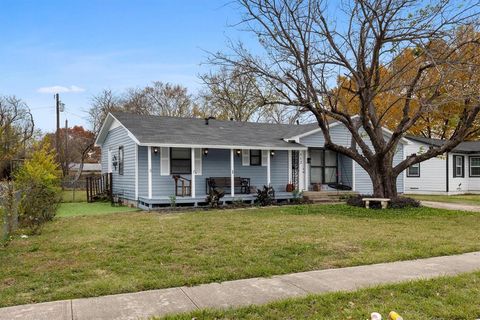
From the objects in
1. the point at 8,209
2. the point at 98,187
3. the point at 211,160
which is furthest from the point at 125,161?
the point at 8,209

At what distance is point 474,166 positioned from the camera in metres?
23.8

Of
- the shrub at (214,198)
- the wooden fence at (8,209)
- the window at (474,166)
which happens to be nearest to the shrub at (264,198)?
the shrub at (214,198)

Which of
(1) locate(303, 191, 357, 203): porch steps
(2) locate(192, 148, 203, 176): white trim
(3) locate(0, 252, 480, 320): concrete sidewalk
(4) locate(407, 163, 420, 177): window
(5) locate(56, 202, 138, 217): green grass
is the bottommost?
(5) locate(56, 202, 138, 217): green grass

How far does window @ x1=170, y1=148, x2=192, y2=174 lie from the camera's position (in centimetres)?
1537

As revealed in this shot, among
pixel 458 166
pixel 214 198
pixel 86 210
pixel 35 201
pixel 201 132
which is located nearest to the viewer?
pixel 35 201

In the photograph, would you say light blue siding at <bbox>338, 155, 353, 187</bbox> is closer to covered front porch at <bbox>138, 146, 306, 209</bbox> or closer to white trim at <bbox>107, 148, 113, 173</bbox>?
covered front porch at <bbox>138, 146, 306, 209</bbox>

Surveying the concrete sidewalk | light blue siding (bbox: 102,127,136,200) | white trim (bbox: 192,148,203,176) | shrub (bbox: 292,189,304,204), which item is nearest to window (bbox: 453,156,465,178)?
shrub (bbox: 292,189,304,204)

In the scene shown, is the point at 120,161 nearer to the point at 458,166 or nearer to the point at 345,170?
the point at 345,170

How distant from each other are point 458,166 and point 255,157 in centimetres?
1370

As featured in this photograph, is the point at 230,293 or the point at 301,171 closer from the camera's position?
the point at 230,293

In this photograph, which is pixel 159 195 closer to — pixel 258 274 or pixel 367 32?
pixel 367 32

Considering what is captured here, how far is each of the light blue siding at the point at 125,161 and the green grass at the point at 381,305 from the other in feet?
39.4

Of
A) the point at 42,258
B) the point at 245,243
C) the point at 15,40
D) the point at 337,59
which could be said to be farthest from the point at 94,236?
the point at 15,40

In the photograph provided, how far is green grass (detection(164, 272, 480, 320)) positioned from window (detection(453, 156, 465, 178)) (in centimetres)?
2083
